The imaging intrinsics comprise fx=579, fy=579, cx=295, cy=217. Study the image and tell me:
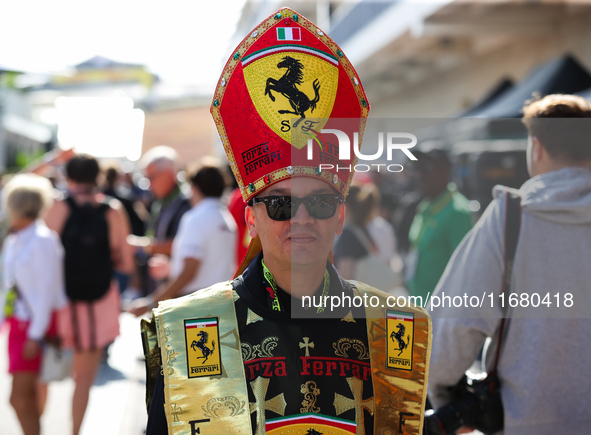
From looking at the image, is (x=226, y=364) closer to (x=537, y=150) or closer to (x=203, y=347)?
(x=203, y=347)

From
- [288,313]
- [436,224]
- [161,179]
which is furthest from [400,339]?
[161,179]

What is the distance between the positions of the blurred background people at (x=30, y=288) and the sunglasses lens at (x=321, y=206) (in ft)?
9.13

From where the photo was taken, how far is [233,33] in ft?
190

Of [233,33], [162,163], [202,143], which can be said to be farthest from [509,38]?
[233,33]

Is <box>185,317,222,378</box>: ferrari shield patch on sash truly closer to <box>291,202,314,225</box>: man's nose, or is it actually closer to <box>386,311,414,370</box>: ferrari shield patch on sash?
<box>291,202,314,225</box>: man's nose

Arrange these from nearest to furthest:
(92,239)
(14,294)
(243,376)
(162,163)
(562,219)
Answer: (243,376), (562,219), (14,294), (92,239), (162,163)

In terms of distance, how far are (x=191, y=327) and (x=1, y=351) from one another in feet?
20.2

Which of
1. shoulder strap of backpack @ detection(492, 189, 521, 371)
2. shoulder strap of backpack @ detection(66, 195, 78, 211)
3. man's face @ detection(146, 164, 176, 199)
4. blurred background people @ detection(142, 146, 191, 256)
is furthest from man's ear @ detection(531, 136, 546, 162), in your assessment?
man's face @ detection(146, 164, 176, 199)

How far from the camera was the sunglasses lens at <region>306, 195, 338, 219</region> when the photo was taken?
159 centimetres

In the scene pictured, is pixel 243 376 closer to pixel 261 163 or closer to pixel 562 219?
pixel 261 163

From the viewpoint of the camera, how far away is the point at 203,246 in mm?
4012

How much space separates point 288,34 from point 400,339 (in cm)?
93

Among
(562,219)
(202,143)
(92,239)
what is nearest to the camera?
(562,219)

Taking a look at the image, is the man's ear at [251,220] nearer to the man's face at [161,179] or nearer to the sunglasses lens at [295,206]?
the sunglasses lens at [295,206]
